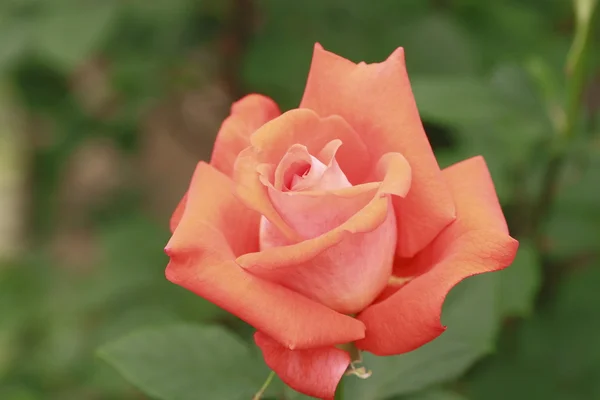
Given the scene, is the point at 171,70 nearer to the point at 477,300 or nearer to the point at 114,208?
the point at 114,208

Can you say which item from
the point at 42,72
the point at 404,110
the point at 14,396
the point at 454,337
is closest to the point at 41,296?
the point at 14,396

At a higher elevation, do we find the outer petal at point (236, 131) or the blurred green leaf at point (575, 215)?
the outer petal at point (236, 131)

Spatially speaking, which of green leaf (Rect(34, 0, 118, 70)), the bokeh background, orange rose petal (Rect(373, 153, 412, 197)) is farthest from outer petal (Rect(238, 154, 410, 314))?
green leaf (Rect(34, 0, 118, 70))

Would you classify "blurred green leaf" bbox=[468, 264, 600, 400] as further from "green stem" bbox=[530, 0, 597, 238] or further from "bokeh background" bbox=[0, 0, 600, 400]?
"green stem" bbox=[530, 0, 597, 238]

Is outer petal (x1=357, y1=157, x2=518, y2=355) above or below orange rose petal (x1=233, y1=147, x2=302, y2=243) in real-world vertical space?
below

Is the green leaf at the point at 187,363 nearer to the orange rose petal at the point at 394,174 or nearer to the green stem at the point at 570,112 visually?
the orange rose petal at the point at 394,174

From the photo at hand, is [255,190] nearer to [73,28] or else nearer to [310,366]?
[310,366]

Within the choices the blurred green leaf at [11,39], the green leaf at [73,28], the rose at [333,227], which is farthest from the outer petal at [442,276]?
the blurred green leaf at [11,39]

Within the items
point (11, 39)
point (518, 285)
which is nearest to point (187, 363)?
point (518, 285)
